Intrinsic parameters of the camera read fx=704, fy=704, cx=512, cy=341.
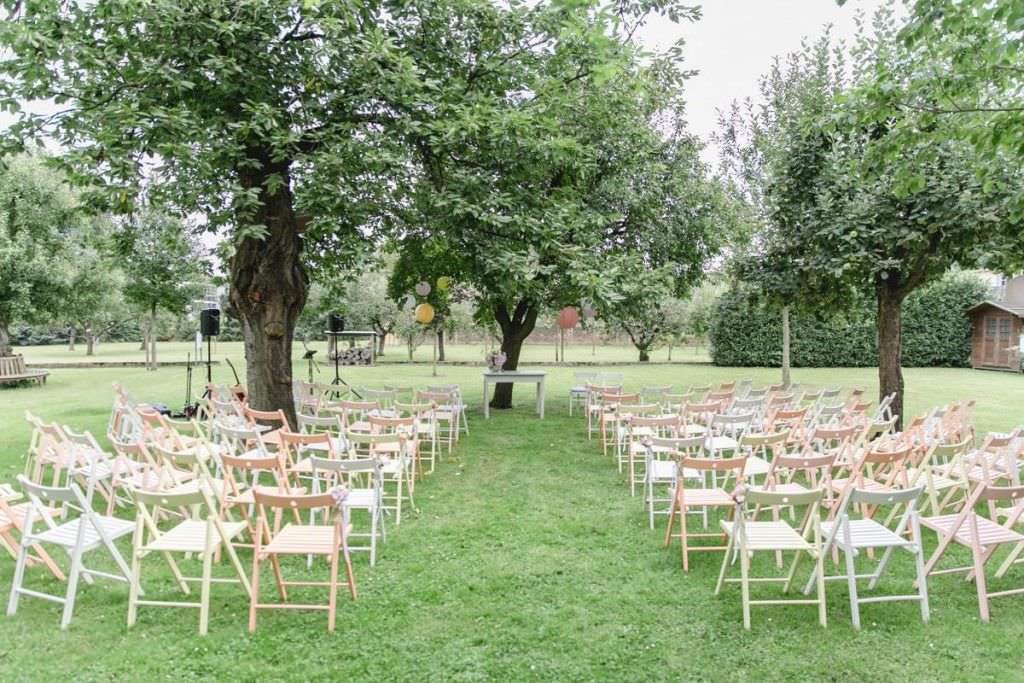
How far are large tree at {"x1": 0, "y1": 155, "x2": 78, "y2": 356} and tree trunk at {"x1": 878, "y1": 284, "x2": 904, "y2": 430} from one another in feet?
58.1

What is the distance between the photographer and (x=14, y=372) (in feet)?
58.4

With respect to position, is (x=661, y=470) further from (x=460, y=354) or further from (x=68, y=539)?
(x=460, y=354)

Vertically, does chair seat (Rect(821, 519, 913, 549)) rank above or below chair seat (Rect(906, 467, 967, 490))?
below

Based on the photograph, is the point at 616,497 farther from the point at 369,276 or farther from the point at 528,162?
the point at 369,276

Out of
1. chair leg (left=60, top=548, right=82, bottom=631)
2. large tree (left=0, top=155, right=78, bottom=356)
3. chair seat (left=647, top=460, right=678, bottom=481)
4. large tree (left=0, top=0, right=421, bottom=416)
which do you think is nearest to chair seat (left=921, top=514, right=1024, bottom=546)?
chair seat (left=647, top=460, right=678, bottom=481)

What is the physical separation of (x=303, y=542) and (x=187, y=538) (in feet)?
2.13

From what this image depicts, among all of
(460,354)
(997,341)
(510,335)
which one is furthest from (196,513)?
(460,354)

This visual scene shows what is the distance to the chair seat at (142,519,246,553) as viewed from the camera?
144 inches

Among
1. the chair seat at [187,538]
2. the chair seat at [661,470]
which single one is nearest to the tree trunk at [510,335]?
the chair seat at [661,470]

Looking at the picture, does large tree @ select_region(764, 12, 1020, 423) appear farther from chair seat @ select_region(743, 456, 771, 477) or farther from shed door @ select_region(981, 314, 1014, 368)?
shed door @ select_region(981, 314, 1014, 368)

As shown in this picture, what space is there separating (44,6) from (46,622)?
5788 millimetres

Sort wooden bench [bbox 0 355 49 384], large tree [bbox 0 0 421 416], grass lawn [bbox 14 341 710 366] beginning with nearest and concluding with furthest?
large tree [bbox 0 0 421 416]
wooden bench [bbox 0 355 49 384]
grass lawn [bbox 14 341 710 366]

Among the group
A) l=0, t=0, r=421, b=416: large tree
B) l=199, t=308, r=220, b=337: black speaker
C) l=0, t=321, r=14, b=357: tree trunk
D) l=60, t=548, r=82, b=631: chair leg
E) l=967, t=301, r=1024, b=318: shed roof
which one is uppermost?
l=0, t=0, r=421, b=416: large tree

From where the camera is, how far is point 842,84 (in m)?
14.8
